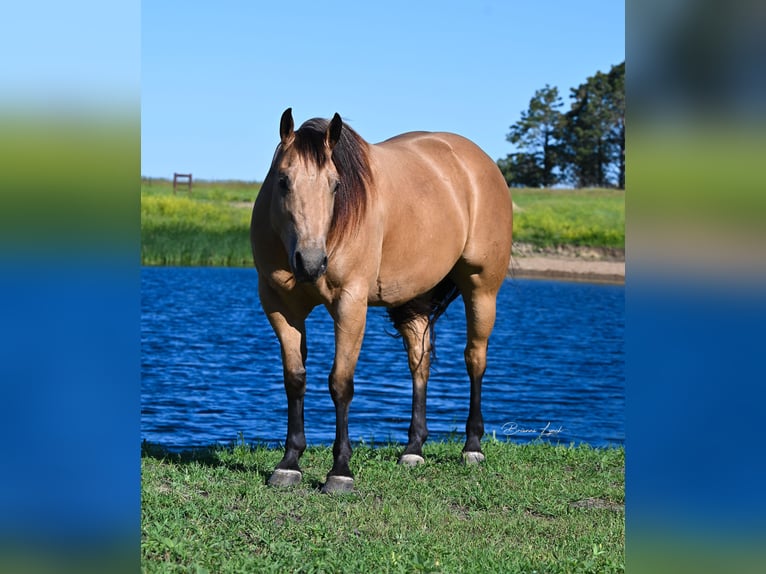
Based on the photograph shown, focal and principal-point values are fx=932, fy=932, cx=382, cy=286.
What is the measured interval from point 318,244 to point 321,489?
159cm

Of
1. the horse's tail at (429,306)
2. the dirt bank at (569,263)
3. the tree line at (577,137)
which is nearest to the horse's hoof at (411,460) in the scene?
the horse's tail at (429,306)

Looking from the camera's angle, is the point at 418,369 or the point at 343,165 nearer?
the point at 343,165

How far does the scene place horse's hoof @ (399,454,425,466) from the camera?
268 inches

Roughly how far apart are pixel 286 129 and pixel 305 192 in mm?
449

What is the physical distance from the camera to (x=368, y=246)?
19.2 feet

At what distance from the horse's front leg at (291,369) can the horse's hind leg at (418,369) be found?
46.6 inches

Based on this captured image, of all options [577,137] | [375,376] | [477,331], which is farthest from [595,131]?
[477,331]

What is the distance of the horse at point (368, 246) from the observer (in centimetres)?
537

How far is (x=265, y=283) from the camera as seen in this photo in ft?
19.4

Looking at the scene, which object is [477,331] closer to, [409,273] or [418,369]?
[418,369]

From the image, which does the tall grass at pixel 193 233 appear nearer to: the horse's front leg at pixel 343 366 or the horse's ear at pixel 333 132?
the horse's front leg at pixel 343 366
